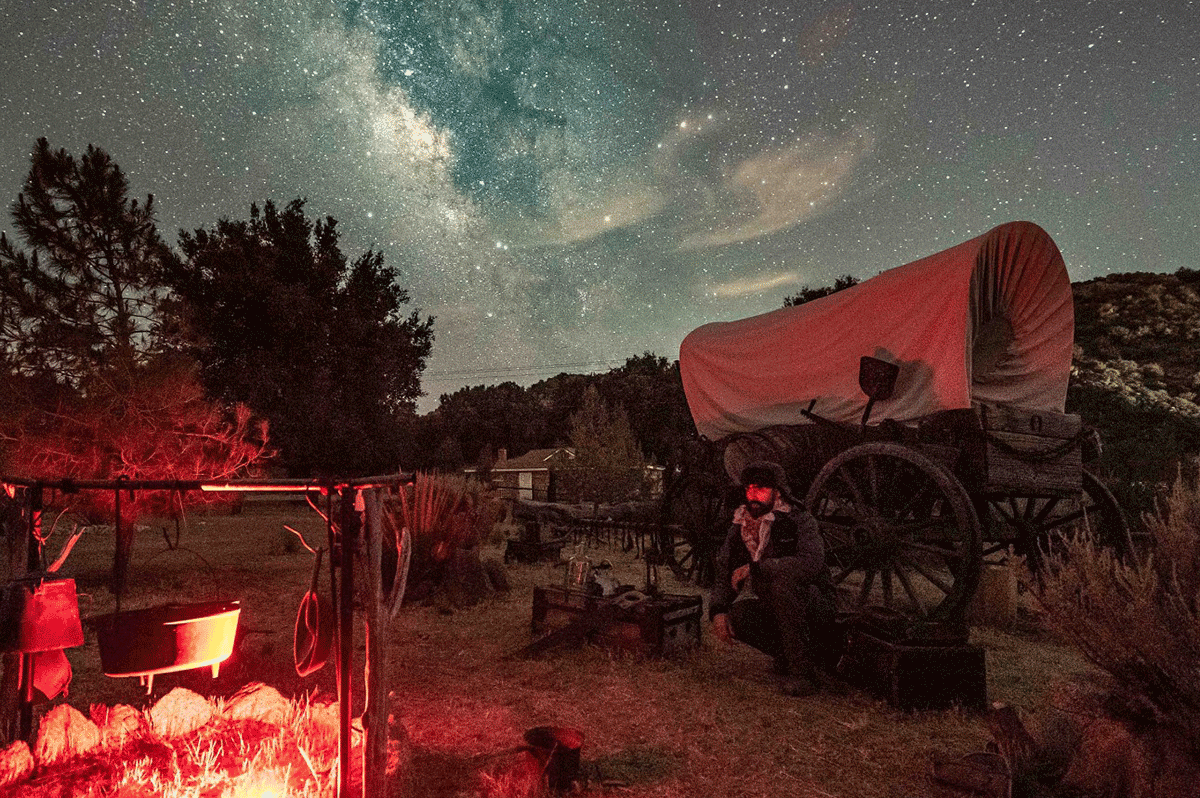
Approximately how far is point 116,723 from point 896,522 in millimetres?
5551

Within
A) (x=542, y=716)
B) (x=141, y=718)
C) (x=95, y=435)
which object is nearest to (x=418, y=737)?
(x=542, y=716)

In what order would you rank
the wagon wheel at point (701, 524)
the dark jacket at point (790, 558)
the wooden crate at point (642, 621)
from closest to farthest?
the dark jacket at point (790, 558) → the wooden crate at point (642, 621) → the wagon wheel at point (701, 524)

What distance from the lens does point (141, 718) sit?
129 inches

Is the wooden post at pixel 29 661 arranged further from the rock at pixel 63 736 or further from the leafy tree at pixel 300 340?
the leafy tree at pixel 300 340

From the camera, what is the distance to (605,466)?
67.2 feet

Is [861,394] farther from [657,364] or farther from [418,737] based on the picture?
[657,364]

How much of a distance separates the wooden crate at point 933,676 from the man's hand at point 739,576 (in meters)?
0.98

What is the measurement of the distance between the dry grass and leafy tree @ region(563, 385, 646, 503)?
13.1m

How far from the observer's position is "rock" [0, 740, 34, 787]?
263cm

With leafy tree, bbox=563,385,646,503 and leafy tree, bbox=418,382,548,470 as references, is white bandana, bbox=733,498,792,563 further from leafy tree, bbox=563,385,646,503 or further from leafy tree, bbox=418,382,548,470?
leafy tree, bbox=418,382,548,470

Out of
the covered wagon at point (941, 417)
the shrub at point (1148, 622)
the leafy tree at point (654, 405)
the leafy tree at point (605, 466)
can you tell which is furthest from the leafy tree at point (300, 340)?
the shrub at point (1148, 622)

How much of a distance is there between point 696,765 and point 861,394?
13.1 feet

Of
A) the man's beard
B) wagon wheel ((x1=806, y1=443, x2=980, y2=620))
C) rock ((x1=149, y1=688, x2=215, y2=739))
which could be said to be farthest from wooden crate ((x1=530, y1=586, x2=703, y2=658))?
rock ((x1=149, y1=688, x2=215, y2=739))

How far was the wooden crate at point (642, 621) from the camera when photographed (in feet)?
17.2
